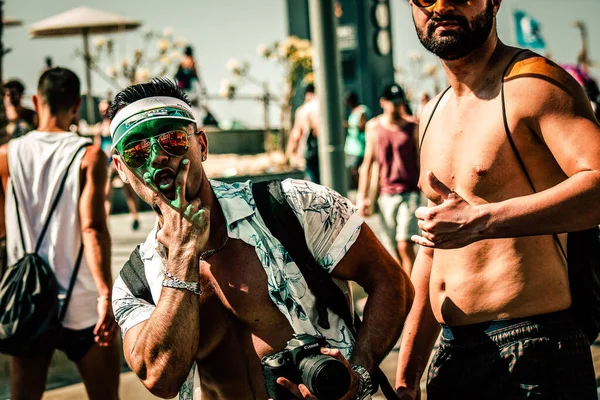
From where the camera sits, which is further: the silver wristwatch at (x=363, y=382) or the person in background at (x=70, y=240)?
the person in background at (x=70, y=240)

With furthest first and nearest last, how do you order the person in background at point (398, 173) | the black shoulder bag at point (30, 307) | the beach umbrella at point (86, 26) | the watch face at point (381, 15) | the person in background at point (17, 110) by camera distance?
the beach umbrella at point (86, 26)
the watch face at point (381, 15)
the person in background at point (398, 173)
the person in background at point (17, 110)
the black shoulder bag at point (30, 307)

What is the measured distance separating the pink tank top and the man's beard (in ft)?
17.2

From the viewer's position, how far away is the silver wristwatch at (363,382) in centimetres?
232

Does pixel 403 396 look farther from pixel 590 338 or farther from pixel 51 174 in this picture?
pixel 51 174

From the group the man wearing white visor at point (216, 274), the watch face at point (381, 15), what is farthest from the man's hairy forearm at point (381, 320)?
the watch face at point (381, 15)

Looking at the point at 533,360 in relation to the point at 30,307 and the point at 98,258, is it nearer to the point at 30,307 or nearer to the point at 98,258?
the point at 98,258

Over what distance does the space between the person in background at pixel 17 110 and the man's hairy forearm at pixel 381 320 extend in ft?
18.7

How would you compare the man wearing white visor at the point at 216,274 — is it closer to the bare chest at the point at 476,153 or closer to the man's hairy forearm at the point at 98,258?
the bare chest at the point at 476,153

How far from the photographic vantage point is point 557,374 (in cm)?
248

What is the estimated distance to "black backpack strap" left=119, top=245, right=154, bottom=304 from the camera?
8.60 feet

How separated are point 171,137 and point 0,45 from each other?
6.15 m

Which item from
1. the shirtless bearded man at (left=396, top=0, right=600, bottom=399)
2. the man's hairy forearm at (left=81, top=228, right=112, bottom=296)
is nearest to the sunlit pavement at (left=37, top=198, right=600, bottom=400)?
the man's hairy forearm at (left=81, top=228, right=112, bottom=296)

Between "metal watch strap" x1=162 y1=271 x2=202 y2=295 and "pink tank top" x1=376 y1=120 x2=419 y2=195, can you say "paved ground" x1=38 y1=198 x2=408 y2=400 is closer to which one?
"pink tank top" x1=376 y1=120 x2=419 y2=195

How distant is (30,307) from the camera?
13.0 ft
